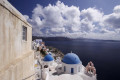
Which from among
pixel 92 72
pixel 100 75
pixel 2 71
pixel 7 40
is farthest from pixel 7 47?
pixel 100 75

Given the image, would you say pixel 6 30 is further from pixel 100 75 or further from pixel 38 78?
pixel 100 75

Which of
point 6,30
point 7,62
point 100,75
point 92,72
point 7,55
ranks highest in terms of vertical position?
point 6,30

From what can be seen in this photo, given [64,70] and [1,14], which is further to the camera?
[64,70]

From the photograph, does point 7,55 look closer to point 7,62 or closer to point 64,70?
point 7,62

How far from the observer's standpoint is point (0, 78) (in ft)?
8.16

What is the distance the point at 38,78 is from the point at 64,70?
6.23 meters

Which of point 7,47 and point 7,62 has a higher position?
point 7,47

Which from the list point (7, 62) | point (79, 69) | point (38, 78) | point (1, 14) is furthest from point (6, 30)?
point (79, 69)

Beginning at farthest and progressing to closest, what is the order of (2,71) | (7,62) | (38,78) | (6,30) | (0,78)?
(38,78), (7,62), (6,30), (2,71), (0,78)

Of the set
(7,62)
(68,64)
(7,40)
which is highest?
(7,40)

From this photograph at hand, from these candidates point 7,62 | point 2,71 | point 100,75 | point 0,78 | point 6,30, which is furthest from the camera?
point 100,75

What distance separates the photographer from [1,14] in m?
2.58

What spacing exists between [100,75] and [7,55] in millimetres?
38069

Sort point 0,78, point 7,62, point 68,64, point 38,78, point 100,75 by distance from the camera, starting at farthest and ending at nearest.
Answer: point 100,75, point 68,64, point 38,78, point 7,62, point 0,78
